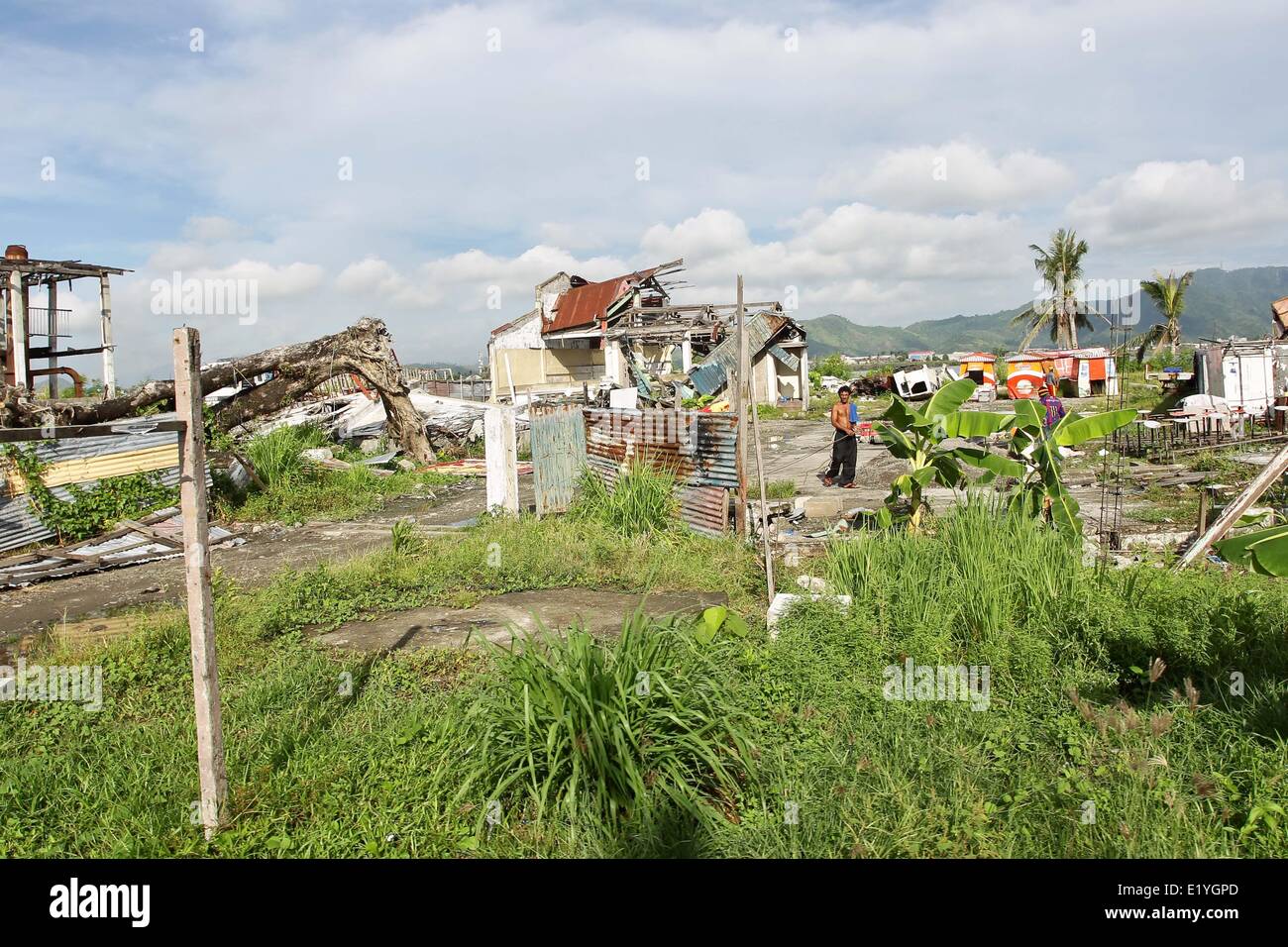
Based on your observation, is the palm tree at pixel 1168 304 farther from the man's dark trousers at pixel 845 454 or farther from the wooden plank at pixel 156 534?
the wooden plank at pixel 156 534

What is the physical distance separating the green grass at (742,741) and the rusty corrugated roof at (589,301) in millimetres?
25085

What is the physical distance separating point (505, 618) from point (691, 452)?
337 cm

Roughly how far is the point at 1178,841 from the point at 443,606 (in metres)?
5.59

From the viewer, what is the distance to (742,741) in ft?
13.0

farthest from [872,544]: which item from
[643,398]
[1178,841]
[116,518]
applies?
[643,398]

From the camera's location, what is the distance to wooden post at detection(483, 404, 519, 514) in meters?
11.0

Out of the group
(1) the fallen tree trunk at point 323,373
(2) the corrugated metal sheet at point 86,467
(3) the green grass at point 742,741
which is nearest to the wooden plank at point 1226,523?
(3) the green grass at point 742,741

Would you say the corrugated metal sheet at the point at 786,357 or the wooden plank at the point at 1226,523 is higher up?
the corrugated metal sheet at the point at 786,357

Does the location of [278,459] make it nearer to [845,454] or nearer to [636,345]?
[845,454]

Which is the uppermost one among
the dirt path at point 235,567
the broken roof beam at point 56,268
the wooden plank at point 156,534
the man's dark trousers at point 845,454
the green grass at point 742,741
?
the broken roof beam at point 56,268

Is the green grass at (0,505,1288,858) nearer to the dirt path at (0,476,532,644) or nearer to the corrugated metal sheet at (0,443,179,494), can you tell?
the dirt path at (0,476,532,644)

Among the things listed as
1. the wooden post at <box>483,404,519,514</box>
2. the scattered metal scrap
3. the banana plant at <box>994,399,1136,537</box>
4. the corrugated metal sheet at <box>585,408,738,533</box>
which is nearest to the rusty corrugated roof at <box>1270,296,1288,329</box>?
the banana plant at <box>994,399,1136,537</box>

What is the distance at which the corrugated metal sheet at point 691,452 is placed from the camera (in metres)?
9.09

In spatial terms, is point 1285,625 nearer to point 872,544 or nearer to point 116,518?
point 872,544
